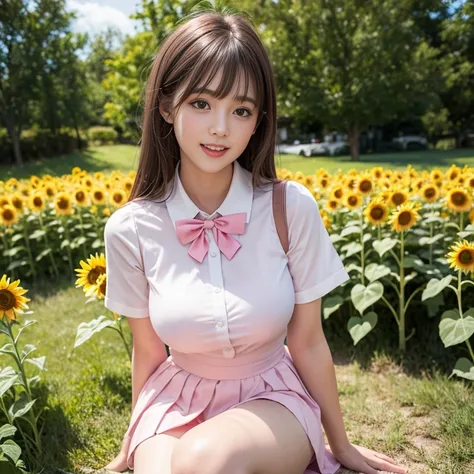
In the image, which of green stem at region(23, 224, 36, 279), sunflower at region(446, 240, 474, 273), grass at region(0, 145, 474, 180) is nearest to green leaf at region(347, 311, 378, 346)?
sunflower at region(446, 240, 474, 273)

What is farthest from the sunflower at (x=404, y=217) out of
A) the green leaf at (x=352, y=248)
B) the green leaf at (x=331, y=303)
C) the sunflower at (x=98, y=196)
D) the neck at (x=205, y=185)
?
the sunflower at (x=98, y=196)

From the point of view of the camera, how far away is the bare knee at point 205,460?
1.40 metres

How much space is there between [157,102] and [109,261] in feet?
1.89

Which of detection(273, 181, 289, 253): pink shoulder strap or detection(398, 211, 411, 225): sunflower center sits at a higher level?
detection(273, 181, 289, 253): pink shoulder strap

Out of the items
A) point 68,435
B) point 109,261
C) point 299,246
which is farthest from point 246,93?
point 68,435

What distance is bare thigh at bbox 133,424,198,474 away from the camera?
1.61 m

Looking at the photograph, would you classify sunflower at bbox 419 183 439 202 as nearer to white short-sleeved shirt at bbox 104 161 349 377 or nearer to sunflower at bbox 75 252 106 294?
white short-sleeved shirt at bbox 104 161 349 377

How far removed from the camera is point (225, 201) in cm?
190

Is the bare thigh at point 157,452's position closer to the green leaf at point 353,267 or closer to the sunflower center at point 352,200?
the green leaf at point 353,267

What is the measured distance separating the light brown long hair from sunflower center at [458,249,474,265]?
1049 millimetres

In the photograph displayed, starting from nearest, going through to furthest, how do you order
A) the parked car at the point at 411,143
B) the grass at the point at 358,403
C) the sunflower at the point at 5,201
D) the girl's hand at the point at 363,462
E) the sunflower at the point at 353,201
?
the girl's hand at the point at 363,462
the grass at the point at 358,403
the sunflower at the point at 353,201
the sunflower at the point at 5,201
the parked car at the point at 411,143

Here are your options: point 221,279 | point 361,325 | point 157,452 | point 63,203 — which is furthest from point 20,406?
point 63,203

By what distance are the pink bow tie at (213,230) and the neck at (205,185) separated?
0.17 meters

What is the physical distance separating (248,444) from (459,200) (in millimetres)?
2198
